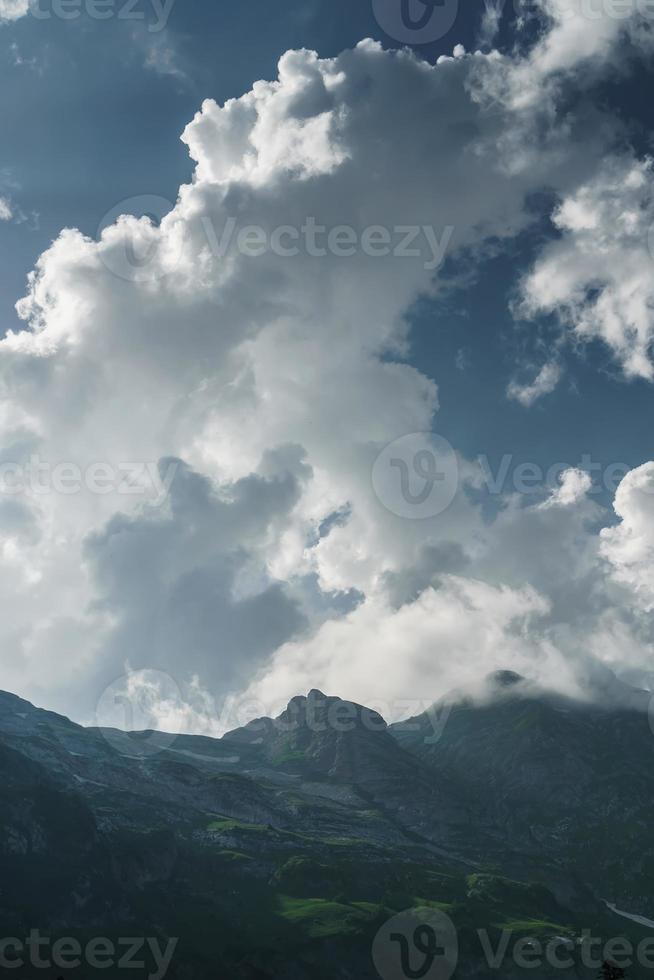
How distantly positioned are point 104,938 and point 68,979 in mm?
26823

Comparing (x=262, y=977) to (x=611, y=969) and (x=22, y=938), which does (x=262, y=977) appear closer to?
(x=22, y=938)

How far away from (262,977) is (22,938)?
2417 inches

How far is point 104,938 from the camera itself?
198375 millimetres

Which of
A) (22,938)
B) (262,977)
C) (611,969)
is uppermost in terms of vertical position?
(611,969)

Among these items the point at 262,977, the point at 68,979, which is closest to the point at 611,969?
the point at 68,979

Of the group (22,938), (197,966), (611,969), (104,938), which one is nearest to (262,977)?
(197,966)

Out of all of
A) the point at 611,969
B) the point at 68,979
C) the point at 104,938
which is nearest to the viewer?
the point at 611,969

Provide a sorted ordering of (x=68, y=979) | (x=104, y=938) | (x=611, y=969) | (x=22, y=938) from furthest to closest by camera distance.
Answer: (x=104, y=938)
(x=22, y=938)
(x=68, y=979)
(x=611, y=969)

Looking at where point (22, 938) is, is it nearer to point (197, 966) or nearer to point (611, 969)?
point (197, 966)

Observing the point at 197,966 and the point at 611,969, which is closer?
the point at 611,969

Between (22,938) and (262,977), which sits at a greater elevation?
(22,938)

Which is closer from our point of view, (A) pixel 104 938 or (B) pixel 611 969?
(B) pixel 611 969

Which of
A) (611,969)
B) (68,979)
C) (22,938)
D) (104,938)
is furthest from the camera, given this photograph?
(104,938)

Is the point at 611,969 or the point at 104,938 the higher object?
the point at 611,969
